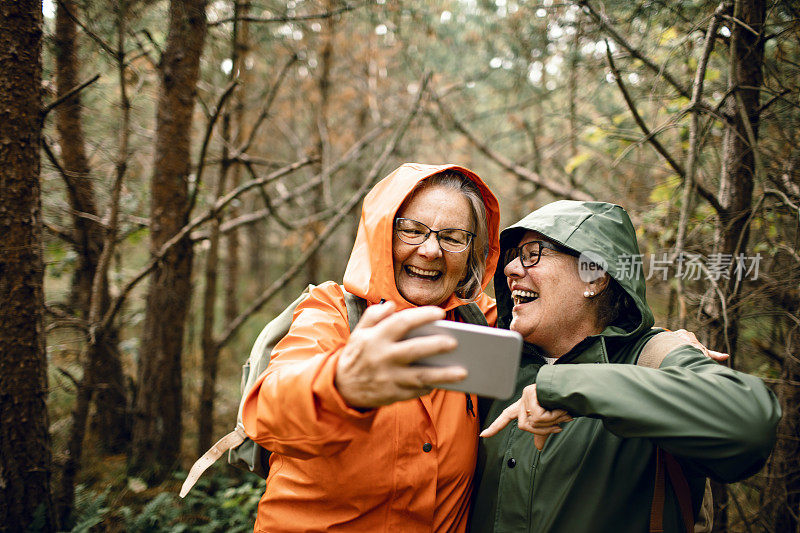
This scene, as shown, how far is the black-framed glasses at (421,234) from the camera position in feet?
7.09

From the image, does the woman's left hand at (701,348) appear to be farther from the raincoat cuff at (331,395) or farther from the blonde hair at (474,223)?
the raincoat cuff at (331,395)

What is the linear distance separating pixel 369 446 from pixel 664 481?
3.95 feet

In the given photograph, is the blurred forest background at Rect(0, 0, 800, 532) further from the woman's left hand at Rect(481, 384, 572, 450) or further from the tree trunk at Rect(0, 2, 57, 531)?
the woman's left hand at Rect(481, 384, 572, 450)

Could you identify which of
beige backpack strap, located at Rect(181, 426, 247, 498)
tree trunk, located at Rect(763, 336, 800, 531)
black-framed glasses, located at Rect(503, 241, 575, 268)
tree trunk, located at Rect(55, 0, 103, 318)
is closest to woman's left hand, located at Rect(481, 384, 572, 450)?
black-framed glasses, located at Rect(503, 241, 575, 268)

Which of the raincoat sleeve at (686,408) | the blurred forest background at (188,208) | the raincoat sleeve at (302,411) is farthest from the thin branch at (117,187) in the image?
the raincoat sleeve at (686,408)

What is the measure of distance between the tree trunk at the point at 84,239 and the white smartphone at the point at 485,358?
3755 millimetres

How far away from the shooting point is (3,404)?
2.54 m

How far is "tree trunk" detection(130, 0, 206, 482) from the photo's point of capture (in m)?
3.83

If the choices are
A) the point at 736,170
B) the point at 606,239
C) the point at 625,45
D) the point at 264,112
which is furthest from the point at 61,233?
the point at 736,170

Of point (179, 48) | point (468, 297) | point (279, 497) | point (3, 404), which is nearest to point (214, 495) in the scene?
point (3, 404)

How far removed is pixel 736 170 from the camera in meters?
2.88

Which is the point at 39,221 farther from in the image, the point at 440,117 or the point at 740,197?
the point at 440,117

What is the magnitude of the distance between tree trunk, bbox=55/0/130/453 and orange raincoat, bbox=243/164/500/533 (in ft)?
9.33

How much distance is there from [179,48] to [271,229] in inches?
345
